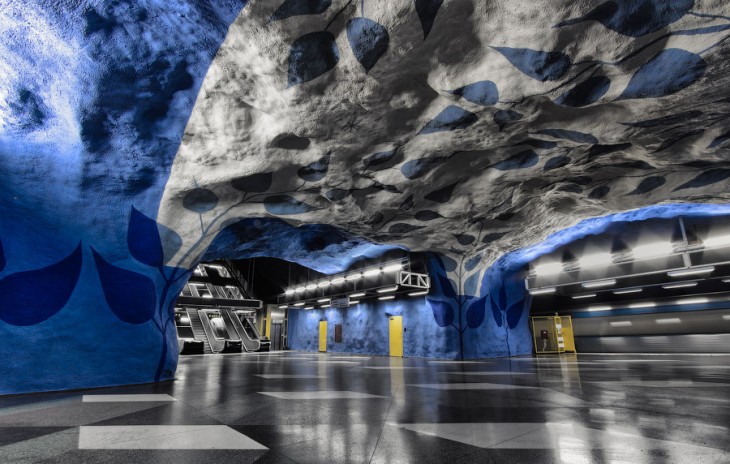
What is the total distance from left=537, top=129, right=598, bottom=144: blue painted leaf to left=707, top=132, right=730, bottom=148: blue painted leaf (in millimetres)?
2604

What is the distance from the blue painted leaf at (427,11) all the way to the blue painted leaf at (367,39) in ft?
1.81

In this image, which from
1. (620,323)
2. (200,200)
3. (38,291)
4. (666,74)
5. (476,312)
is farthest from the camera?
(620,323)

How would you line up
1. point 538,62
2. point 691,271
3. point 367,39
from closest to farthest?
point 367,39 < point 538,62 < point 691,271

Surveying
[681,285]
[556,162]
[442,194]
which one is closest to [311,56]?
[442,194]

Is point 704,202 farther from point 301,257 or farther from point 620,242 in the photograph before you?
point 301,257

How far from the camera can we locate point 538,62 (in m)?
5.89

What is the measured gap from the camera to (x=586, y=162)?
9.41m

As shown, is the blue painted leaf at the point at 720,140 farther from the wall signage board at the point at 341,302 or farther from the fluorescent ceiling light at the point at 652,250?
the wall signage board at the point at 341,302

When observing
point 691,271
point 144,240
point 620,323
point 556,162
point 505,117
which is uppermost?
point 505,117

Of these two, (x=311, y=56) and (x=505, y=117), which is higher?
(x=311, y=56)

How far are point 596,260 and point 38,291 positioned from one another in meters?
18.7

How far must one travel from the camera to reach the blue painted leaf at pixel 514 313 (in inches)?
746

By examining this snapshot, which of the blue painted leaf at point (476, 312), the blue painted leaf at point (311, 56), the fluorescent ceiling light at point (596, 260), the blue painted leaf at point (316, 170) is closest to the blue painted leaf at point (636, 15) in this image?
the blue painted leaf at point (311, 56)

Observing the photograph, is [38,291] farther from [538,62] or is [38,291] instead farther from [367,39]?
[538,62]
